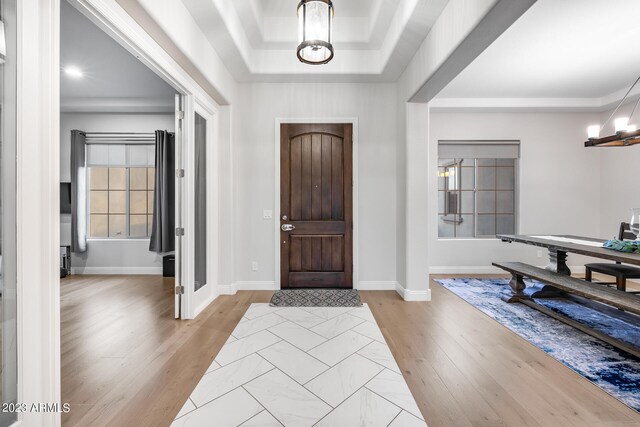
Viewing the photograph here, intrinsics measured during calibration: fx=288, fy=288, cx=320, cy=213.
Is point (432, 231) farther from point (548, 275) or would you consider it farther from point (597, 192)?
point (597, 192)

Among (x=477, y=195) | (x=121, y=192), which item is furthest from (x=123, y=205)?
(x=477, y=195)

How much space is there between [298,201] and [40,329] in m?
2.90

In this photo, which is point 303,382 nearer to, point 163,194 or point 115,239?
point 163,194

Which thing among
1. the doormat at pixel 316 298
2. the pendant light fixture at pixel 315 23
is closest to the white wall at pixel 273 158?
the doormat at pixel 316 298

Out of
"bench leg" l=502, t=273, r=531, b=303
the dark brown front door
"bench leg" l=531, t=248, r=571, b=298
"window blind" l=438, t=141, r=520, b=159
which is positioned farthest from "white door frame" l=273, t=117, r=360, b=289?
"bench leg" l=531, t=248, r=571, b=298

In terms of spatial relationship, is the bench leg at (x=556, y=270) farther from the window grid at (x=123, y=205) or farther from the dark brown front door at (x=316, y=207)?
the window grid at (x=123, y=205)

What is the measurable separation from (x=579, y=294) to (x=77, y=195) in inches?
272

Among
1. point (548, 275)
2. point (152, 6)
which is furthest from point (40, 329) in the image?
point (548, 275)

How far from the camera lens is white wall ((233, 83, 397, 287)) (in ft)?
12.8

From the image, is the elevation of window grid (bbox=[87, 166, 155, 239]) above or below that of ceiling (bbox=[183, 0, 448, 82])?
below

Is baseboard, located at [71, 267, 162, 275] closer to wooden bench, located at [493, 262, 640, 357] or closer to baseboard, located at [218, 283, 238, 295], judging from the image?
baseboard, located at [218, 283, 238, 295]

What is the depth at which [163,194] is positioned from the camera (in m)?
4.79

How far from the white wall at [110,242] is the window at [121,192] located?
275mm

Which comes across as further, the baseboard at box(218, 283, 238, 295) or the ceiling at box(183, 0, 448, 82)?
the baseboard at box(218, 283, 238, 295)
